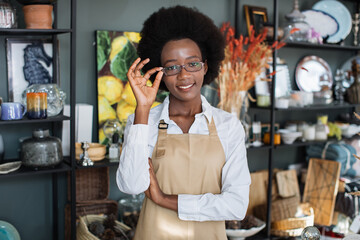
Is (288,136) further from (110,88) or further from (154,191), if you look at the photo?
(154,191)

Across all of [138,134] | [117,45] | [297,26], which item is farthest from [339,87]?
[138,134]

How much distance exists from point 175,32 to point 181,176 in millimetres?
627

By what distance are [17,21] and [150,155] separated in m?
1.42

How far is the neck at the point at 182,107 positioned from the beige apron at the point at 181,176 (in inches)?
4.1

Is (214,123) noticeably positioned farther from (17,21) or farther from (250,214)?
(250,214)

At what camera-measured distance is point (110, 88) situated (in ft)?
9.55

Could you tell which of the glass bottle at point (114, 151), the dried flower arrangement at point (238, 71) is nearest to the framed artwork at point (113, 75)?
the glass bottle at point (114, 151)

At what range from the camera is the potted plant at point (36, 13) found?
2377 mm

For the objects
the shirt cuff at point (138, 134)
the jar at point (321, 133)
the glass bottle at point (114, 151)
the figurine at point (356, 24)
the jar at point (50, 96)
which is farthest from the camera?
the figurine at point (356, 24)

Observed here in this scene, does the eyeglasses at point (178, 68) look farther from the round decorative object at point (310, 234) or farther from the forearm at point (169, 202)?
the round decorative object at point (310, 234)

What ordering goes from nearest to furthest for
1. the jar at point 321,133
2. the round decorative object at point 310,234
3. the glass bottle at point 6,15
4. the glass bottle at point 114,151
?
the round decorative object at point 310,234
the glass bottle at point 6,15
the glass bottle at point 114,151
the jar at point 321,133

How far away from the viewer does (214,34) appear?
6.18 ft

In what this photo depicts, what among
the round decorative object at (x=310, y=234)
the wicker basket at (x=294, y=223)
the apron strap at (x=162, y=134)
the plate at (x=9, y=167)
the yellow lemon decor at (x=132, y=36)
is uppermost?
the yellow lemon decor at (x=132, y=36)

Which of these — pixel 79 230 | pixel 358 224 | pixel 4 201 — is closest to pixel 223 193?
pixel 358 224
